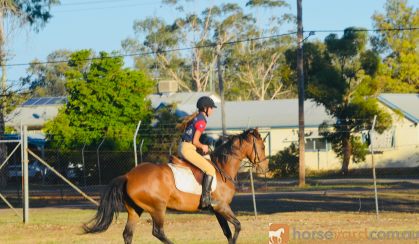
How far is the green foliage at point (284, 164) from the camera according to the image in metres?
48.8

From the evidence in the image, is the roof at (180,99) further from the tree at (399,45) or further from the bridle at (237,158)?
the bridle at (237,158)

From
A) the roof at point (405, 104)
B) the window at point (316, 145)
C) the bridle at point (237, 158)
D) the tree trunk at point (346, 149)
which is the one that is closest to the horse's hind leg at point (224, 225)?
the bridle at point (237, 158)

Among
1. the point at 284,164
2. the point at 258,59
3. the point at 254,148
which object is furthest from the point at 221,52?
the point at 254,148

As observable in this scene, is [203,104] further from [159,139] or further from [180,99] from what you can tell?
[180,99]

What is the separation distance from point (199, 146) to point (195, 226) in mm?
5722

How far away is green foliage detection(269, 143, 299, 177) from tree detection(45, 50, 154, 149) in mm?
7661

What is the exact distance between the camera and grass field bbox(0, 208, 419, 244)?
16747 millimetres

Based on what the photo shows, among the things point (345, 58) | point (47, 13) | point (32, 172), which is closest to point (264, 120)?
point (345, 58)

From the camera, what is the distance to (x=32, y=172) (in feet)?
156

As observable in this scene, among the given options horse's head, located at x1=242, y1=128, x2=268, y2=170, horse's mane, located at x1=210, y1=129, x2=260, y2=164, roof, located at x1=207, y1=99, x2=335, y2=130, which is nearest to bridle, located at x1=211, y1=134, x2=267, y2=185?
horse's head, located at x1=242, y1=128, x2=268, y2=170

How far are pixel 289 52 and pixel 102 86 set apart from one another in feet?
35.3

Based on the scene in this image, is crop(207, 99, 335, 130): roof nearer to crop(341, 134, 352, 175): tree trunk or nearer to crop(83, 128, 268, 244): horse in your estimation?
crop(341, 134, 352, 175): tree trunk

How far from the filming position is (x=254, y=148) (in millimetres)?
15406

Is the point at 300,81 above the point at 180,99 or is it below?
above
